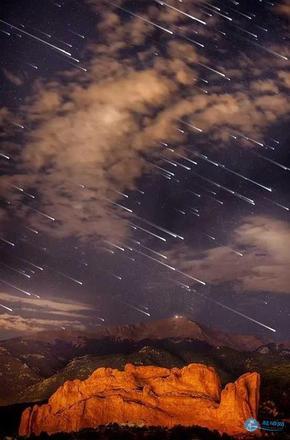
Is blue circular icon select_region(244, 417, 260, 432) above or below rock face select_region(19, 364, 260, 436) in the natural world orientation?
above

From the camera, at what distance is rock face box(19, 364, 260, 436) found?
111m

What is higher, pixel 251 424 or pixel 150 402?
pixel 251 424

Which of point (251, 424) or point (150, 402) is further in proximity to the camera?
point (150, 402)

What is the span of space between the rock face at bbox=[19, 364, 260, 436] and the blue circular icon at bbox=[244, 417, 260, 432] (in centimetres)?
115

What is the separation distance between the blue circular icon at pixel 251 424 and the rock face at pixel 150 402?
115 cm

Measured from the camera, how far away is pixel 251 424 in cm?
10600

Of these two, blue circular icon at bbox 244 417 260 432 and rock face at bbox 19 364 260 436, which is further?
rock face at bbox 19 364 260 436

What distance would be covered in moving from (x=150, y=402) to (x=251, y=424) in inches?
1268

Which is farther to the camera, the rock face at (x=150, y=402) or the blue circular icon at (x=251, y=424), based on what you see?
the rock face at (x=150, y=402)

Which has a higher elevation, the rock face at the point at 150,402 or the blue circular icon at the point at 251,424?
the blue circular icon at the point at 251,424

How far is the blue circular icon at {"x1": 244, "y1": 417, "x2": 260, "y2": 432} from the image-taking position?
104062mm

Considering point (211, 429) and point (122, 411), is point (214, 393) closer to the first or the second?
point (211, 429)

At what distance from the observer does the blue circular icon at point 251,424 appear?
104 meters

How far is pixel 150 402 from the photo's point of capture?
392 feet
